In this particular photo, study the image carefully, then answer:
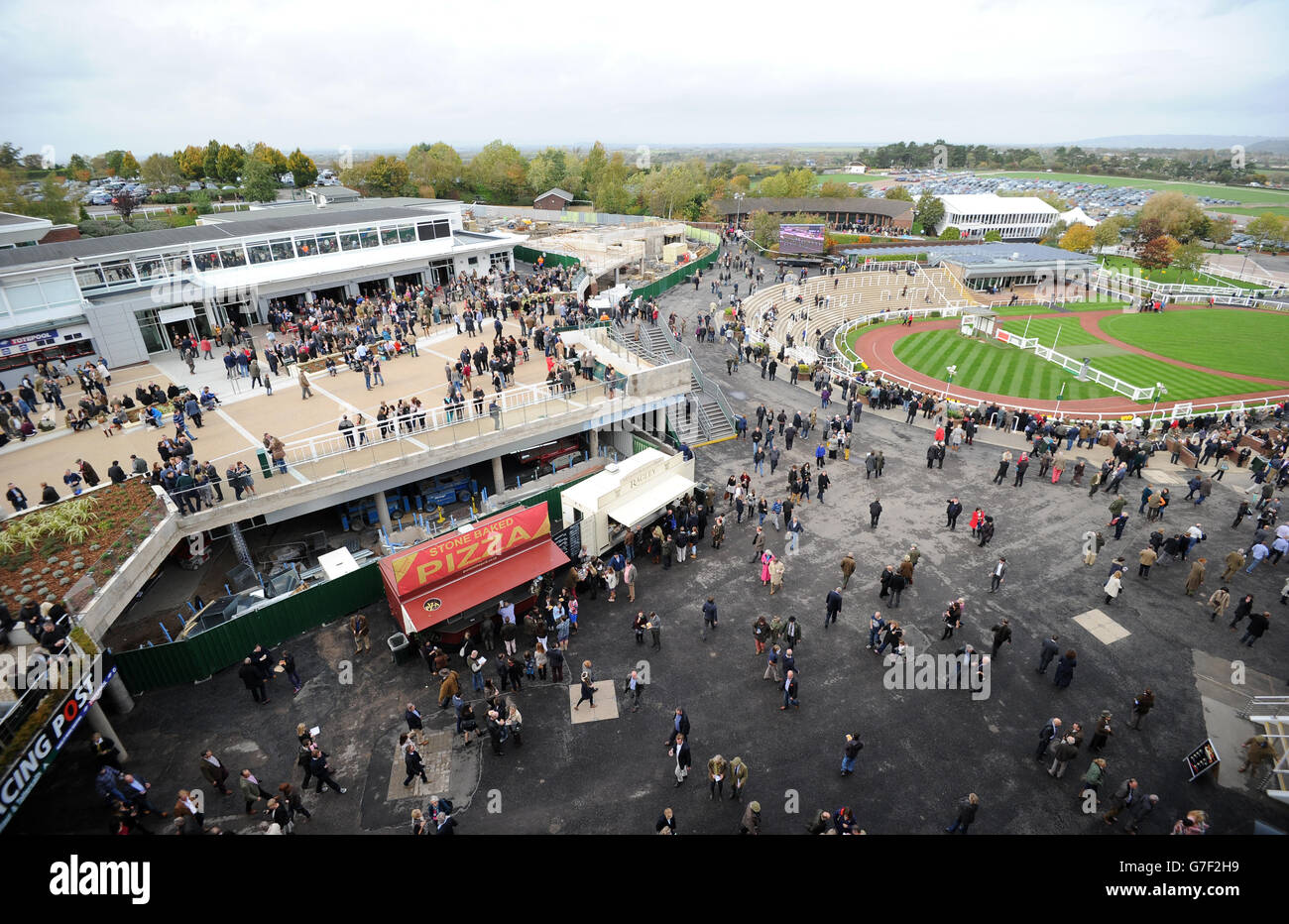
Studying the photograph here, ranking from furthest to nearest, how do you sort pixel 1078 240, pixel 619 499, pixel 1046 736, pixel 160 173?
pixel 160 173
pixel 1078 240
pixel 619 499
pixel 1046 736

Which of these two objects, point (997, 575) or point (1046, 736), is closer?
point (1046, 736)

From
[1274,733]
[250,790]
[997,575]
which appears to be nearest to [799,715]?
[997,575]

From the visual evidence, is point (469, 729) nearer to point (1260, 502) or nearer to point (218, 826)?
point (218, 826)

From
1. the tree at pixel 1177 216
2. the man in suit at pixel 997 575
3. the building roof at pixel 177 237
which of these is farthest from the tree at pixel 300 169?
the tree at pixel 1177 216

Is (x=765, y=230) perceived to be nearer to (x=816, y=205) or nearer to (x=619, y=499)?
(x=816, y=205)

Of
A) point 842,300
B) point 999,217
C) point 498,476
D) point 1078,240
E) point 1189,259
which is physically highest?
point 999,217

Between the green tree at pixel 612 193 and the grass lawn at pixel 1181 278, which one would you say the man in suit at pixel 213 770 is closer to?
the green tree at pixel 612 193

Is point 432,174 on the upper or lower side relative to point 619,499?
upper
